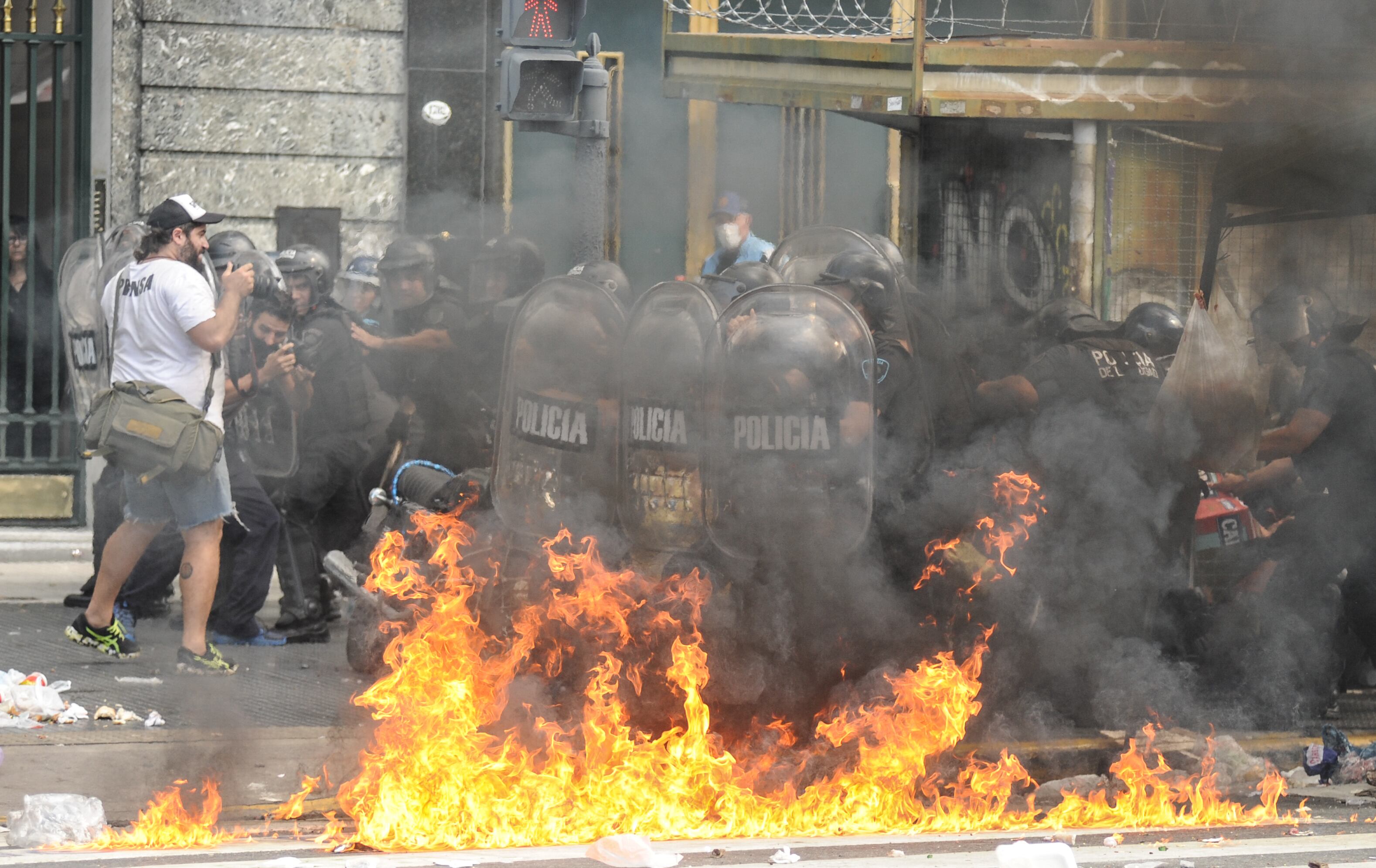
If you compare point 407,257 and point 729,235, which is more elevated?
point 729,235

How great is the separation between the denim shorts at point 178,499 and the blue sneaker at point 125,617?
2.22ft

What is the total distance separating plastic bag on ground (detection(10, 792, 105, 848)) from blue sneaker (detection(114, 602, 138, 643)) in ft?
7.92

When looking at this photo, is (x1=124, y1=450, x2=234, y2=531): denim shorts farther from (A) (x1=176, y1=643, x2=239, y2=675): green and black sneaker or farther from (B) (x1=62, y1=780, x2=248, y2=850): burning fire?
(B) (x1=62, y1=780, x2=248, y2=850): burning fire

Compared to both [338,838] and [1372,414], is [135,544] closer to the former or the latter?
[338,838]

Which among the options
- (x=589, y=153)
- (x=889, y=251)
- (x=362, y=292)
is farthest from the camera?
(x=362, y=292)

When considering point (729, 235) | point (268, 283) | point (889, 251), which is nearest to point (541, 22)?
point (268, 283)

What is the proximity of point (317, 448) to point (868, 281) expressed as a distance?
2838 millimetres

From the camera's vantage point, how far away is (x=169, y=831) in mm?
4480

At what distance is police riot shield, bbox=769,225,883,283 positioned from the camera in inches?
280

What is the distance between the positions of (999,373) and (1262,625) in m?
1.32

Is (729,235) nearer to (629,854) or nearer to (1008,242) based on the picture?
(1008,242)

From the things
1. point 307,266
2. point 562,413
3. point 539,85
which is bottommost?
point 562,413

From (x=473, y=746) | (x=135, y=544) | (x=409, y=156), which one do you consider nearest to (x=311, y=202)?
(x=409, y=156)

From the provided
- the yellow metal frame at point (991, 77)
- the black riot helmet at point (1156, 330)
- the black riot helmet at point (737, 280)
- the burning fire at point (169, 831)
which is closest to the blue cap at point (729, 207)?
the yellow metal frame at point (991, 77)
